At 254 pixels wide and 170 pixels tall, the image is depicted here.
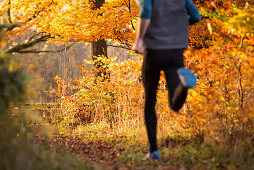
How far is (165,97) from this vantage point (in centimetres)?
413

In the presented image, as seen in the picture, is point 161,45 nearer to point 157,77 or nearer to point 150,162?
point 157,77

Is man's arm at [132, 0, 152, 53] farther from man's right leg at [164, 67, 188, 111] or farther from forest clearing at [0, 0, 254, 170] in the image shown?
forest clearing at [0, 0, 254, 170]

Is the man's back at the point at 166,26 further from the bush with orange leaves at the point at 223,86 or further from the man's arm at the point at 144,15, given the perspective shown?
the bush with orange leaves at the point at 223,86

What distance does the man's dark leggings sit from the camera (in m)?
2.81

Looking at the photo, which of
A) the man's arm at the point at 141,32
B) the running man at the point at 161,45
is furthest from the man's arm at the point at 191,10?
the man's arm at the point at 141,32

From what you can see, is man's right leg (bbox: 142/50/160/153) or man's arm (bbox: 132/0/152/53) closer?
man's arm (bbox: 132/0/152/53)

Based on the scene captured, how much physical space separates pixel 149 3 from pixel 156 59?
0.51 m

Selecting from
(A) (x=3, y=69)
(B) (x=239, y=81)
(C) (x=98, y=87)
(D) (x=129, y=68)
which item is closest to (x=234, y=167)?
(B) (x=239, y=81)

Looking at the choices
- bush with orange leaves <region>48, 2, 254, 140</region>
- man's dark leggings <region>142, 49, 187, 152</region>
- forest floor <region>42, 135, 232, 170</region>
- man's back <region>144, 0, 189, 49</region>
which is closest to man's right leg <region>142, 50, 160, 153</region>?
man's dark leggings <region>142, 49, 187, 152</region>

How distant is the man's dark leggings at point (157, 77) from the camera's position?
2.81 m

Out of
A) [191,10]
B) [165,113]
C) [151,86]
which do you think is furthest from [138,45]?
[165,113]

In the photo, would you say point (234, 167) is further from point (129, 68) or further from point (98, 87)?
point (98, 87)

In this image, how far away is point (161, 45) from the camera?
2.82m

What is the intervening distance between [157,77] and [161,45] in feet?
1.03
